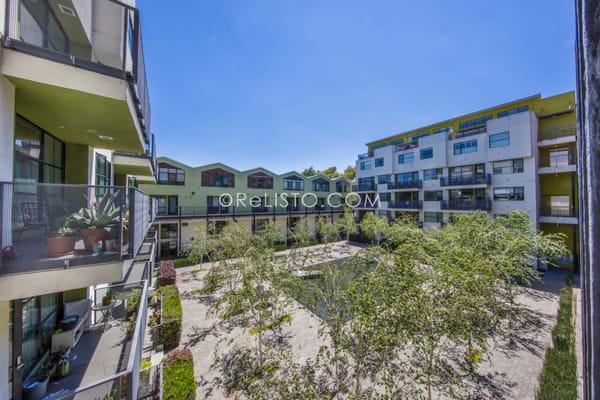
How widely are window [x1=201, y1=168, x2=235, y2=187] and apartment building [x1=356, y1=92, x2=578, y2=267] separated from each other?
18.0 metres

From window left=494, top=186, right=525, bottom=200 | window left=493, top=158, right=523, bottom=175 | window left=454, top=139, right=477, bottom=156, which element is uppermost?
window left=454, top=139, right=477, bottom=156

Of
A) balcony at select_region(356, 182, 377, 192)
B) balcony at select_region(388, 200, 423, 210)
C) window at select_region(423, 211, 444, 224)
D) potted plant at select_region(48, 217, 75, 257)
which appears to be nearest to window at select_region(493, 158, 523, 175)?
window at select_region(423, 211, 444, 224)

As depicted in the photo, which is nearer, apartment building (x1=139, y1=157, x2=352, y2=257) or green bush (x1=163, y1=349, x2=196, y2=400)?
green bush (x1=163, y1=349, x2=196, y2=400)

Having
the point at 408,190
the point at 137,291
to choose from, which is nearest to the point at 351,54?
the point at 137,291

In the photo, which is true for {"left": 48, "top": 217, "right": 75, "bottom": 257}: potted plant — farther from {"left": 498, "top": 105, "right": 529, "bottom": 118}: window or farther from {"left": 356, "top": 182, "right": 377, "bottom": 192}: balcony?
{"left": 356, "top": 182, "right": 377, "bottom": 192}: balcony

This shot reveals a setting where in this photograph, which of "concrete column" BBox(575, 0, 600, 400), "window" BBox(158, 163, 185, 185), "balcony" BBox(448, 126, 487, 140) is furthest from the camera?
"window" BBox(158, 163, 185, 185)

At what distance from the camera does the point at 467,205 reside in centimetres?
2194

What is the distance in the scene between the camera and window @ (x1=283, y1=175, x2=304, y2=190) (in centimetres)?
3181

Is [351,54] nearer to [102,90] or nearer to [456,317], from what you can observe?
[102,90]

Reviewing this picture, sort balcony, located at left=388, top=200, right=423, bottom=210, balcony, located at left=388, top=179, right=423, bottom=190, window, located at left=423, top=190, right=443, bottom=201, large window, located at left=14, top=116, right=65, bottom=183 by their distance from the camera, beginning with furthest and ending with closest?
balcony, located at left=388, top=179, right=423, bottom=190
balcony, located at left=388, top=200, right=423, bottom=210
window, located at left=423, top=190, right=443, bottom=201
large window, located at left=14, top=116, right=65, bottom=183

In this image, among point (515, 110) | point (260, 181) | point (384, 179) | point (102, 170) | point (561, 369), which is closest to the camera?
point (561, 369)

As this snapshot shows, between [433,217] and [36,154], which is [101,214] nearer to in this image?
[36,154]

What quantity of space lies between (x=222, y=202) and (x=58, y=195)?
897 inches

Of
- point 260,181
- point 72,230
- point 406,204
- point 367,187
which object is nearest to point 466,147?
point 406,204
